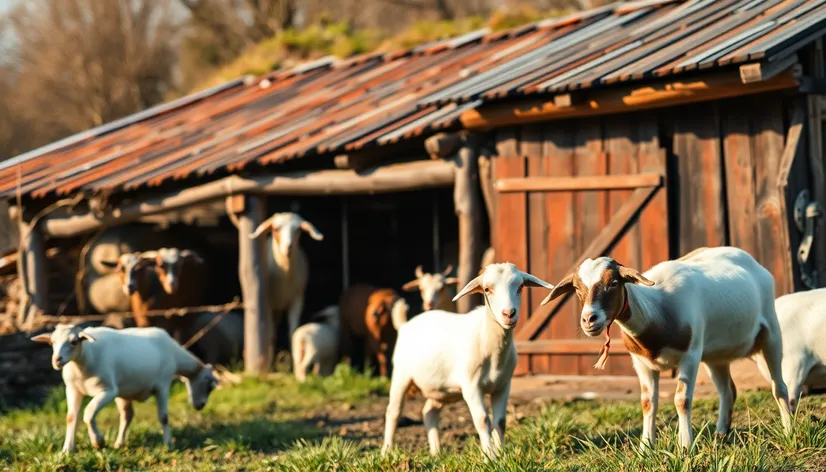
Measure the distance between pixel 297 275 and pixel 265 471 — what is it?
6955mm

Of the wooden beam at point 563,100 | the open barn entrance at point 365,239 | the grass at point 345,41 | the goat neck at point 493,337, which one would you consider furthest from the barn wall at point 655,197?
the grass at point 345,41

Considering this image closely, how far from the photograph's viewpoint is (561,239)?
11648mm

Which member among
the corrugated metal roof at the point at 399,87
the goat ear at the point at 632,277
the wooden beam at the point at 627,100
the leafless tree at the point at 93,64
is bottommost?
the goat ear at the point at 632,277

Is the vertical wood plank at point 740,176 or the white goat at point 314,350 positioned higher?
the vertical wood plank at point 740,176

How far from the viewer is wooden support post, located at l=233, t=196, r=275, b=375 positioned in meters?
14.2

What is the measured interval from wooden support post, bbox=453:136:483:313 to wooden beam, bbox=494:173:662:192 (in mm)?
524

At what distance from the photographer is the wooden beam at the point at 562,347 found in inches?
448

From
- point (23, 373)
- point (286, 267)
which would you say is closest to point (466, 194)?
point (286, 267)

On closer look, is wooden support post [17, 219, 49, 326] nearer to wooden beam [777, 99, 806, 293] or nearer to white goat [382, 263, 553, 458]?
white goat [382, 263, 553, 458]

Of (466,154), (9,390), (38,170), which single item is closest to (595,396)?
(466,154)

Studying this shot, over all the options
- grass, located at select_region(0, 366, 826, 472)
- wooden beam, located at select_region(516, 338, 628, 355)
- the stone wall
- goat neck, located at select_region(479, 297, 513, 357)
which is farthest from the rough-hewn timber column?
the stone wall

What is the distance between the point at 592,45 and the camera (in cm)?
1350

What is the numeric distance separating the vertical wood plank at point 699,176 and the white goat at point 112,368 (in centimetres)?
482

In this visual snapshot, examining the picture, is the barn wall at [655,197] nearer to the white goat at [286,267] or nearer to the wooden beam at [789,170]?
the wooden beam at [789,170]
